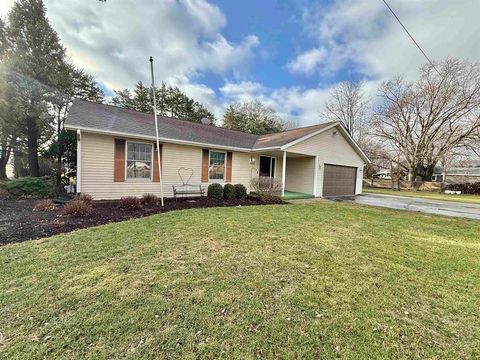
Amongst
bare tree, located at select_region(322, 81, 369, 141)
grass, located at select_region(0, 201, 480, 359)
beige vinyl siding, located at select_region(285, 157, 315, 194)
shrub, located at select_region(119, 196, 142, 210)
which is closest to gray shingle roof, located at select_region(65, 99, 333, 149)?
beige vinyl siding, located at select_region(285, 157, 315, 194)

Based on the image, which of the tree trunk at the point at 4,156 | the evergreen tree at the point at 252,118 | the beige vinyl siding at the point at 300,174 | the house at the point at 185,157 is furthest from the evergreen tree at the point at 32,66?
the evergreen tree at the point at 252,118

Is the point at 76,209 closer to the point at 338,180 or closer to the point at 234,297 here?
the point at 234,297

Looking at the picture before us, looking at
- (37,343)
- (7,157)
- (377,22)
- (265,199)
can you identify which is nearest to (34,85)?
(7,157)

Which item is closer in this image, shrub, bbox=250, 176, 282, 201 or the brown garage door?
shrub, bbox=250, 176, 282, 201

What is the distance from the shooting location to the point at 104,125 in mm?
8352

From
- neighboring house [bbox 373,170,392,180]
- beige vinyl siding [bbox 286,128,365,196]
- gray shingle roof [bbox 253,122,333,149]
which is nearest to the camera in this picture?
gray shingle roof [bbox 253,122,333,149]

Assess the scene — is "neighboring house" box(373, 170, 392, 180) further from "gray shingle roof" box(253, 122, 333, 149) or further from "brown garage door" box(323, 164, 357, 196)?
"gray shingle roof" box(253, 122, 333, 149)

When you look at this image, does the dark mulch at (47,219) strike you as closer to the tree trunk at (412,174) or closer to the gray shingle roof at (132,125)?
the gray shingle roof at (132,125)

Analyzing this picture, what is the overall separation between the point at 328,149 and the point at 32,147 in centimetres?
1957

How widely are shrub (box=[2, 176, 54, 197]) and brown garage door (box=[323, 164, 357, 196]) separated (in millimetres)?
14685

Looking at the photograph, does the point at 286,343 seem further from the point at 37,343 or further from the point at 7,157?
the point at 7,157

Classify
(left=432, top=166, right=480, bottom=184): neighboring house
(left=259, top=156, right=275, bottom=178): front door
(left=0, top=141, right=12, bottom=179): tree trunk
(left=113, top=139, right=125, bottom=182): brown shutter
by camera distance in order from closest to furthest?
(left=113, top=139, right=125, bottom=182): brown shutter → (left=259, top=156, right=275, bottom=178): front door → (left=0, top=141, right=12, bottom=179): tree trunk → (left=432, top=166, right=480, bottom=184): neighboring house

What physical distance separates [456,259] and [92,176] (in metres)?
10.8

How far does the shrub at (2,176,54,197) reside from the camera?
30.8 feet
